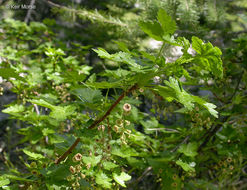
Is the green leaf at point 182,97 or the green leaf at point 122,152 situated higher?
the green leaf at point 182,97

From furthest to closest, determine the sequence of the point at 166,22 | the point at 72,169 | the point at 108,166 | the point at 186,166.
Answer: the point at 186,166, the point at 108,166, the point at 72,169, the point at 166,22

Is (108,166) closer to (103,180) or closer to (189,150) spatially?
(103,180)

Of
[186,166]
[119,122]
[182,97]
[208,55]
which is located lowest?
[186,166]

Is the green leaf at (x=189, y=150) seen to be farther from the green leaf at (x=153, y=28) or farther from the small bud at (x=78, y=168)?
the green leaf at (x=153, y=28)

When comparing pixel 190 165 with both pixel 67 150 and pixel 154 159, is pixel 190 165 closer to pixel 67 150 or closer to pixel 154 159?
pixel 154 159

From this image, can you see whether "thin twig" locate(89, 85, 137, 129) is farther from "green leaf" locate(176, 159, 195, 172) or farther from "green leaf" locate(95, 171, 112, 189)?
"green leaf" locate(176, 159, 195, 172)

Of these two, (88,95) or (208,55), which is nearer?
(208,55)

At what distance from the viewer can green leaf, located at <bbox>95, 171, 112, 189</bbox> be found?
0.87 meters

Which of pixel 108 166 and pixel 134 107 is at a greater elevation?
pixel 134 107

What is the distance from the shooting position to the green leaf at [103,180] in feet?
2.86

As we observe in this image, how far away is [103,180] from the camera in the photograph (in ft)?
2.93

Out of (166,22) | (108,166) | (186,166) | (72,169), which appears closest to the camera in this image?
(166,22)

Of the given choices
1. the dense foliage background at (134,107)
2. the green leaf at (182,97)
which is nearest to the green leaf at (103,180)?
the dense foliage background at (134,107)

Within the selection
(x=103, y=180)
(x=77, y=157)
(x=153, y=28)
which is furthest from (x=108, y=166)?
(x=153, y=28)
